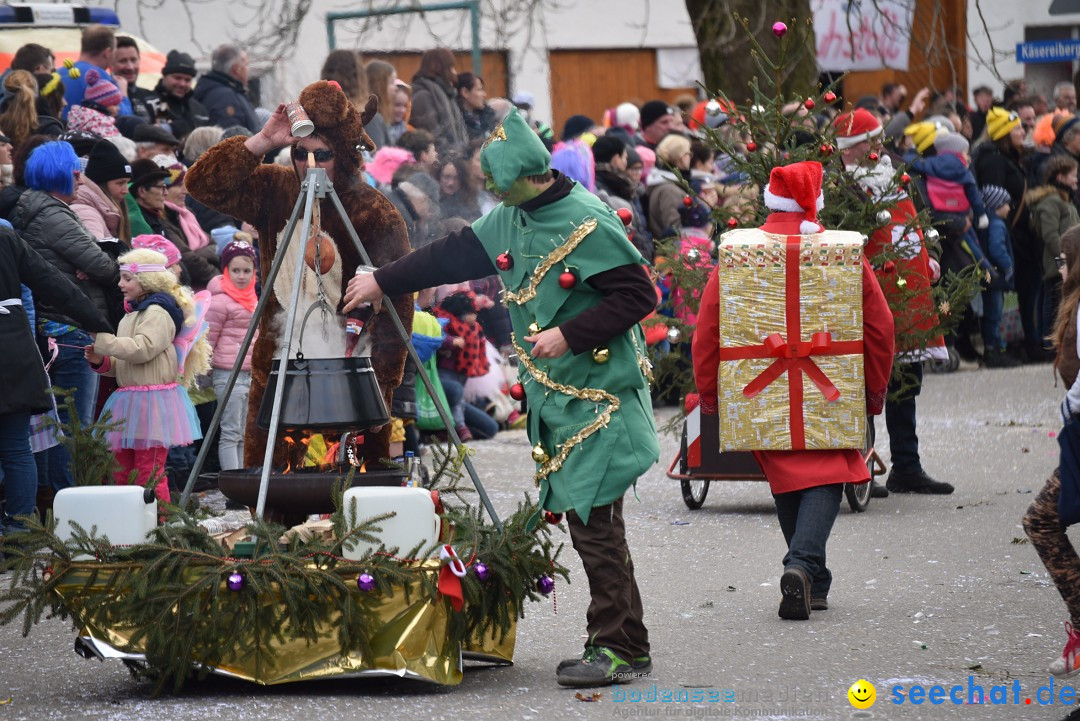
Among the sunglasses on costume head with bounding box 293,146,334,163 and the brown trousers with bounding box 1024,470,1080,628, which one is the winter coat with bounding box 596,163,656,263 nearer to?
the sunglasses on costume head with bounding box 293,146,334,163

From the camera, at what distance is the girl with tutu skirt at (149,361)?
800cm

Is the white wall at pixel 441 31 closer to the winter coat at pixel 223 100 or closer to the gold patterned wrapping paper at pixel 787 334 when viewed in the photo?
the winter coat at pixel 223 100

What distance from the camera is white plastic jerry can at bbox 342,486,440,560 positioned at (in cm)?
491

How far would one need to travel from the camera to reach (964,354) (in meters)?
15.4

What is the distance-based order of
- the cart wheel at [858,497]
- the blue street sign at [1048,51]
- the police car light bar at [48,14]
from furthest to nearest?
the blue street sign at [1048,51] → the police car light bar at [48,14] → the cart wheel at [858,497]

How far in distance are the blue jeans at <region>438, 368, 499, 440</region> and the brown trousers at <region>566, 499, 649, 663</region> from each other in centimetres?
603

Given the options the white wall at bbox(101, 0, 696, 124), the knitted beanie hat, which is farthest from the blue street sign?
the knitted beanie hat

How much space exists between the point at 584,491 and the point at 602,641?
487 millimetres

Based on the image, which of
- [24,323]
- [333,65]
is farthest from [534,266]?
[333,65]

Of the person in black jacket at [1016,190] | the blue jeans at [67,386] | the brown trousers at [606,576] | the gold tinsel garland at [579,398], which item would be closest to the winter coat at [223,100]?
the blue jeans at [67,386]

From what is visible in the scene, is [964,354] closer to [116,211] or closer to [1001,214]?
[1001,214]

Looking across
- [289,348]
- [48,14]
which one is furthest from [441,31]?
[289,348]

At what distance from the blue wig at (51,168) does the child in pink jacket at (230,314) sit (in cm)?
114

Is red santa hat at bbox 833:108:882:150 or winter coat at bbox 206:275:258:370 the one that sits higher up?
red santa hat at bbox 833:108:882:150
